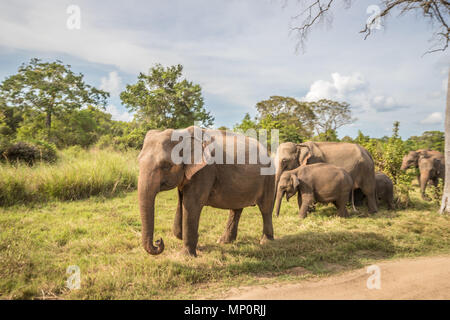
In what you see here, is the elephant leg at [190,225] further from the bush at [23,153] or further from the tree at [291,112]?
the tree at [291,112]

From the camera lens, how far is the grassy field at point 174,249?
12.8 ft

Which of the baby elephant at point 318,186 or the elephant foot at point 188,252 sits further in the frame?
the baby elephant at point 318,186

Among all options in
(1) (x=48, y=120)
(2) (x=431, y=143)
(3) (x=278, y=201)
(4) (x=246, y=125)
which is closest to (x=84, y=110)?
(1) (x=48, y=120)

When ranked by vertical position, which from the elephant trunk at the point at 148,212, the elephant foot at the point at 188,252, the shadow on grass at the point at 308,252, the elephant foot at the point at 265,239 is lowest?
the shadow on grass at the point at 308,252

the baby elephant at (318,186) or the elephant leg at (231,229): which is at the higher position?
the baby elephant at (318,186)

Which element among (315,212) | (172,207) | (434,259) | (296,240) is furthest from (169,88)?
(434,259)

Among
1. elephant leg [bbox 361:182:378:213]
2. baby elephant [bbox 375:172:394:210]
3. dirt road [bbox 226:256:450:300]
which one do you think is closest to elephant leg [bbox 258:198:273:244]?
dirt road [bbox 226:256:450:300]

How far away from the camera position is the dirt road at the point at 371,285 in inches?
147

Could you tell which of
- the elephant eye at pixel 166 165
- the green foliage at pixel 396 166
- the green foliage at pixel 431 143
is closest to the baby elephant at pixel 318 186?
the green foliage at pixel 396 166

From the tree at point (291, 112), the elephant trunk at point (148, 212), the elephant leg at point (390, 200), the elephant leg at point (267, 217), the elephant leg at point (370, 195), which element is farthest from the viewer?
the tree at point (291, 112)

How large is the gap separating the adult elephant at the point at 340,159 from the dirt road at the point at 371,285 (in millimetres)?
4927

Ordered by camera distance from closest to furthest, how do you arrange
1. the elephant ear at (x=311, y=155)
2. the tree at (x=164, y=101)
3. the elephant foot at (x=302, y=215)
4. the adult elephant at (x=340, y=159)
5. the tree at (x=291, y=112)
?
the elephant foot at (x=302, y=215) → the adult elephant at (x=340, y=159) → the elephant ear at (x=311, y=155) → the tree at (x=164, y=101) → the tree at (x=291, y=112)

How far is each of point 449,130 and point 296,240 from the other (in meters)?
6.69

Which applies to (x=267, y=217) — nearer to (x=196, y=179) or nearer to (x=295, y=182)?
(x=196, y=179)
